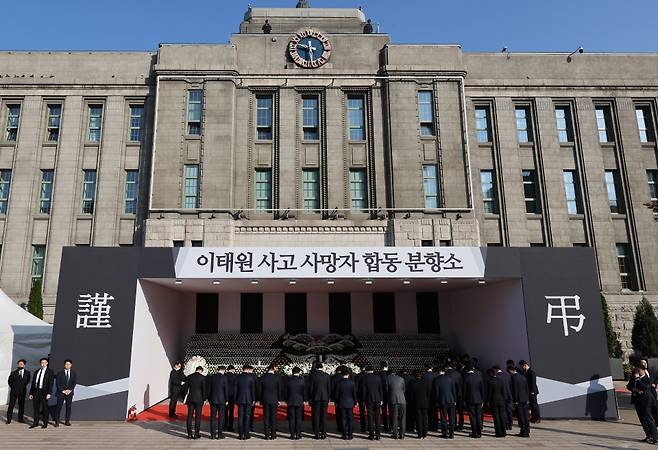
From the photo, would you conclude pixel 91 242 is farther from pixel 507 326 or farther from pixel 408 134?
pixel 507 326

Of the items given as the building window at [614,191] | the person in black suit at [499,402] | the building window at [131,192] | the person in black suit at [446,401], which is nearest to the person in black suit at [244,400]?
the person in black suit at [446,401]

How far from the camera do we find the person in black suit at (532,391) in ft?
38.8

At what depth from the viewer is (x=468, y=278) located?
13.3 m

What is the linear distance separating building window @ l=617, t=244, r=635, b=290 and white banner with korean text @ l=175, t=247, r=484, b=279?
15.7m

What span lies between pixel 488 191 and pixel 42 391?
21.6 m

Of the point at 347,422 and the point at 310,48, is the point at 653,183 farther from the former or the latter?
the point at 347,422

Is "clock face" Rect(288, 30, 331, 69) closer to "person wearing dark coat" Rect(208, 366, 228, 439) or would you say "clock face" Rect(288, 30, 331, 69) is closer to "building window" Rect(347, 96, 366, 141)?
"building window" Rect(347, 96, 366, 141)

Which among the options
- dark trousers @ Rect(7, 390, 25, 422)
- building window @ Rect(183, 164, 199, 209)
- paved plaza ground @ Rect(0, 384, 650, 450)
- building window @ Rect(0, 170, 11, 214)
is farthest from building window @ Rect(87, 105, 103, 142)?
paved plaza ground @ Rect(0, 384, 650, 450)

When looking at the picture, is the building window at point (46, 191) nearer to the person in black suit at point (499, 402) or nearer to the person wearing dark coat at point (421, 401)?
the person wearing dark coat at point (421, 401)

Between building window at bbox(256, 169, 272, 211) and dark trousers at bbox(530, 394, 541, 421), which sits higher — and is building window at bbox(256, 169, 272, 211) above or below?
above

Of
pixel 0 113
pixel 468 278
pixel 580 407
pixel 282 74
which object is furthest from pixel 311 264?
pixel 0 113

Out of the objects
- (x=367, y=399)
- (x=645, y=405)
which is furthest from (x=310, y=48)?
(x=645, y=405)

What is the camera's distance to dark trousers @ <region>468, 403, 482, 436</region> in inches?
422

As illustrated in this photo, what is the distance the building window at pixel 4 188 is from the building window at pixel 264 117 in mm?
13492
